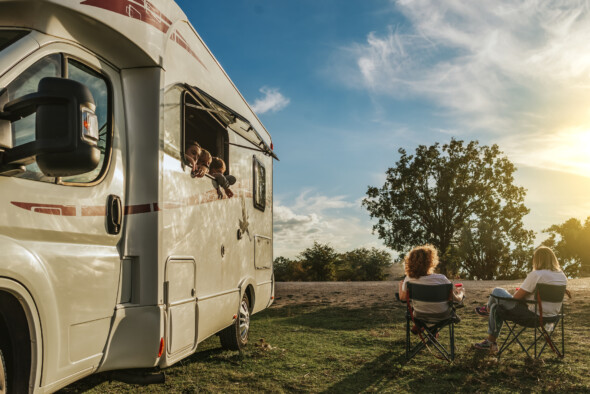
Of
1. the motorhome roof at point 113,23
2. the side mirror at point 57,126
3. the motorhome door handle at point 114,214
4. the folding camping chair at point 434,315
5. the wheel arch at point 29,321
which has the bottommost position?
the folding camping chair at point 434,315

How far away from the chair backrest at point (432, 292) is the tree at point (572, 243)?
42.9m

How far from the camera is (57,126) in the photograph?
96.8 inches

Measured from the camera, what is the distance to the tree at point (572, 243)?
44.7 metres

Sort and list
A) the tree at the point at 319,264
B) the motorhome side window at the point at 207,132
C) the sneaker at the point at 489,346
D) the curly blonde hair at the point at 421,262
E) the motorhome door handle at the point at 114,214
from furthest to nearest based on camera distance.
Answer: the tree at the point at 319,264 → the sneaker at the point at 489,346 → the curly blonde hair at the point at 421,262 → the motorhome side window at the point at 207,132 → the motorhome door handle at the point at 114,214

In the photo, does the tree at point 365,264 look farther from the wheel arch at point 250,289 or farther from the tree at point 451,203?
the wheel arch at point 250,289

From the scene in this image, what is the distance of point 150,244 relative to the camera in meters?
3.72

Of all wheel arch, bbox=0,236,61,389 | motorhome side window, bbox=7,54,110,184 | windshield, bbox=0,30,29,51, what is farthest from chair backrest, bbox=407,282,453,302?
windshield, bbox=0,30,29,51

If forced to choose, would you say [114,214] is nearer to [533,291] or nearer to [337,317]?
[533,291]

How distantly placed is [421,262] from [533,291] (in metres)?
1.31

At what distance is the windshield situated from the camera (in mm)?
2791

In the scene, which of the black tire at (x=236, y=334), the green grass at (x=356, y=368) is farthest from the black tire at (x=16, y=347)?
the black tire at (x=236, y=334)

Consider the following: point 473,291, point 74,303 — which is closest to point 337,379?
point 74,303

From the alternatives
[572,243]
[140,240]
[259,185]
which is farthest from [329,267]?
[572,243]

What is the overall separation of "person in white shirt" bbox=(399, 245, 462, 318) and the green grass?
2.00ft
